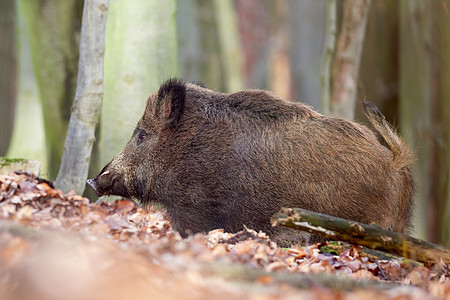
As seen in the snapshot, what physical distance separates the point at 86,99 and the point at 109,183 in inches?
39.8

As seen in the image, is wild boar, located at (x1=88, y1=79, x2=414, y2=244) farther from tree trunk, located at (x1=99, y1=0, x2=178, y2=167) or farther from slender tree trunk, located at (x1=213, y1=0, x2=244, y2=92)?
slender tree trunk, located at (x1=213, y1=0, x2=244, y2=92)

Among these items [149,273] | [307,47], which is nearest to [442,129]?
[149,273]

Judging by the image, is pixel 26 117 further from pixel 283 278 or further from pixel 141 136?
pixel 283 278

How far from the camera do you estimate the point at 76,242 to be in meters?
3.09

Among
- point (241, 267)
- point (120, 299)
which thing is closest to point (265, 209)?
point (241, 267)

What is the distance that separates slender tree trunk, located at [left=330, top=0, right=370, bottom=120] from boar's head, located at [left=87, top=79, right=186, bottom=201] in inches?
165

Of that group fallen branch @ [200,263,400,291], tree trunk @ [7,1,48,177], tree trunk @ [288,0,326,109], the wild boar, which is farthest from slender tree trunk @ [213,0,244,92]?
fallen branch @ [200,263,400,291]

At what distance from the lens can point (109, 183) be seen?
6.57 m

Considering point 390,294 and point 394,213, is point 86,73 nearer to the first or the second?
point 394,213

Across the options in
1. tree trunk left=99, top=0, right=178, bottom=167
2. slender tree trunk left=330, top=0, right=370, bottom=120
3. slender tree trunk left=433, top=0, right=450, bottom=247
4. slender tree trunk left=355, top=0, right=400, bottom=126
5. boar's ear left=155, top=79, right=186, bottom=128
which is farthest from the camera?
slender tree trunk left=355, top=0, right=400, bottom=126

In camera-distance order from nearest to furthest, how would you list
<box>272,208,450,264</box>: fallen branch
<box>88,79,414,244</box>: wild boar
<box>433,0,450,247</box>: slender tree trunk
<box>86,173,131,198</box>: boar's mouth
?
<box>272,208,450,264</box>: fallen branch, <box>88,79,414,244</box>: wild boar, <box>86,173,131,198</box>: boar's mouth, <box>433,0,450,247</box>: slender tree trunk

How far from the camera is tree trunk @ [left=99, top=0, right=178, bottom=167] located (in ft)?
25.1

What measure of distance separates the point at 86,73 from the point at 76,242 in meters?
3.96

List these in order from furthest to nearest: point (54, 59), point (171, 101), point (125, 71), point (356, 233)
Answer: point (54, 59), point (125, 71), point (171, 101), point (356, 233)
